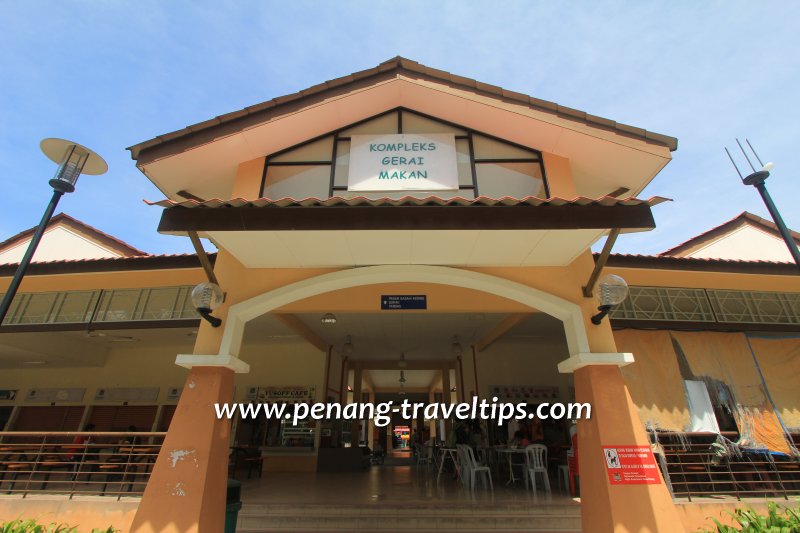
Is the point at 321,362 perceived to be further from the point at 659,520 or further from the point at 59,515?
the point at 659,520

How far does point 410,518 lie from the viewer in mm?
6082

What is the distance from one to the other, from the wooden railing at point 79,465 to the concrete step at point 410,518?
1996 mm

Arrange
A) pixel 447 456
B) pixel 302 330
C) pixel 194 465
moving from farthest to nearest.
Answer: pixel 447 456 → pixel 302 330 → pixel 194 465

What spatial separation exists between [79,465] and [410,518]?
5540 mm

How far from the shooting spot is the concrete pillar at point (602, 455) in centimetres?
417

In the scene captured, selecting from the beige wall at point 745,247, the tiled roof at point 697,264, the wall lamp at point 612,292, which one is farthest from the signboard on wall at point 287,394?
the beige wall at point 745,247

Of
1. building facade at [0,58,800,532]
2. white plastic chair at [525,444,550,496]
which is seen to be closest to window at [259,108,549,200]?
building facade at [0,58,800,532]

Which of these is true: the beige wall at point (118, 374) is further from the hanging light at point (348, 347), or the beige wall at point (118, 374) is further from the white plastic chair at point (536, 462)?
the white plastic chair at point (536, 462)

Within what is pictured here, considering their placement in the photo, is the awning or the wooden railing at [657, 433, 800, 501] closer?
the awning

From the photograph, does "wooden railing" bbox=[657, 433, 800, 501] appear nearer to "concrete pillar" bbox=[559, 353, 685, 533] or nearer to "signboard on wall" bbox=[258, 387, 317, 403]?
"concrete pillar" bbox=[559, 353, 685, 533]

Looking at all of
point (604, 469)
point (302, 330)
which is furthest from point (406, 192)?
point (302, 330)

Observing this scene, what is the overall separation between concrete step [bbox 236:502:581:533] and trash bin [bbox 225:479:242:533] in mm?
1503

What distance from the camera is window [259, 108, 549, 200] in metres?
5.70

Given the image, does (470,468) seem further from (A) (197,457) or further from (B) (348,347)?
(A) (197,457)
